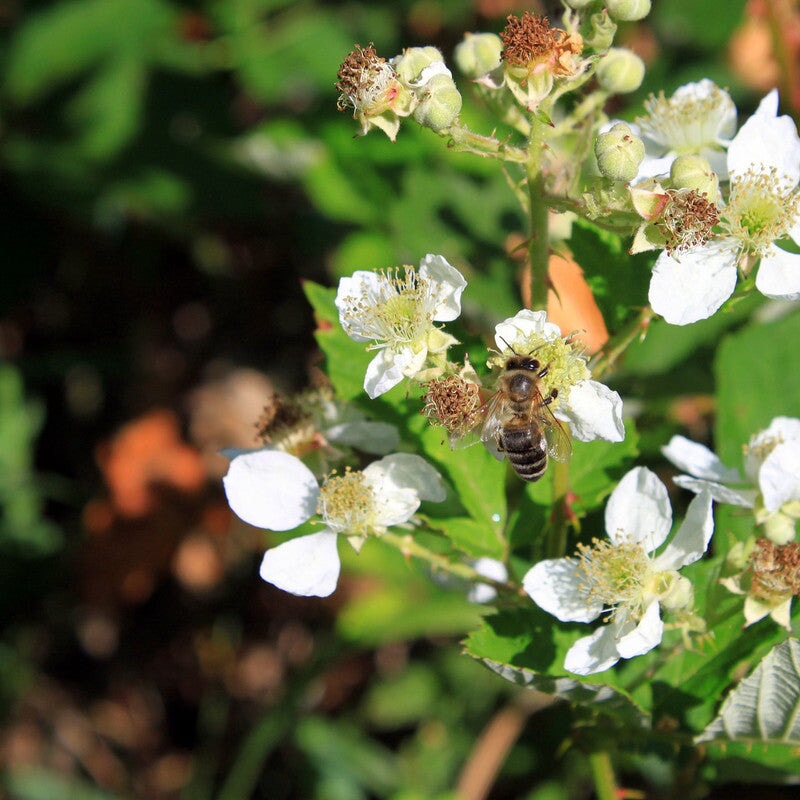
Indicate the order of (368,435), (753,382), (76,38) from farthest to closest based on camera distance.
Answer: (76,38) < (753,382) < (368,435)

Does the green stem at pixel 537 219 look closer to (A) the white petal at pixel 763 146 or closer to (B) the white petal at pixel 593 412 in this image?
(B) the white petal at pixel 593 412

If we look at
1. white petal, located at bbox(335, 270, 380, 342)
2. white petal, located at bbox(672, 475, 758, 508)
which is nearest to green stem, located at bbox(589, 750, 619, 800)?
white petal, located at bbox(672, 475, 758, 508)

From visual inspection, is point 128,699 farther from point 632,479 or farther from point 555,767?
point 632,479

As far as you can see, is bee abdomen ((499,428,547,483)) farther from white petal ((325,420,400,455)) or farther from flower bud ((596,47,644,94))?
flower bud ((596,47,644,94))

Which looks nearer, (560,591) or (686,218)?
(686,218)

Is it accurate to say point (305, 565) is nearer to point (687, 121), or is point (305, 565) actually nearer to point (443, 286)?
point (443, 286)

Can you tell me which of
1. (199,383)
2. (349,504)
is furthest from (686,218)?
(199,383)

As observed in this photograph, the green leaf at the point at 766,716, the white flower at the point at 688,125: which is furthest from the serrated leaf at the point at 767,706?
the white flower at the point at 688,125

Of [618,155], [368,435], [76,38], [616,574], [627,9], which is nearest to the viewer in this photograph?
[618,155]
